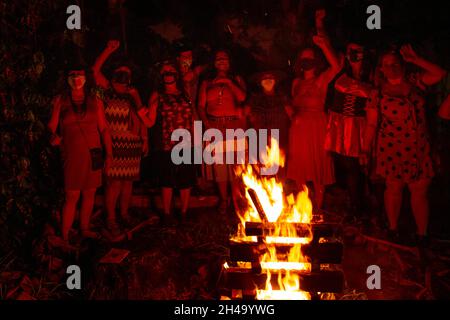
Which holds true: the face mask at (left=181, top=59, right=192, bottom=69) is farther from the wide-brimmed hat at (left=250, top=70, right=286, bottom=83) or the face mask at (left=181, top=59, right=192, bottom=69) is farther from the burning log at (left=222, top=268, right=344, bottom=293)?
the burning log at (left=222, top=268, right=344, bottom=293)

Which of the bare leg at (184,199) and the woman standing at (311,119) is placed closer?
the woman standing at (311,119)

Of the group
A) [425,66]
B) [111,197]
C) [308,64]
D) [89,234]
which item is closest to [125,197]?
[111,197]

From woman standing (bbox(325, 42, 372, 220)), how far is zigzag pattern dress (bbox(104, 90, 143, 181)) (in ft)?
9.50

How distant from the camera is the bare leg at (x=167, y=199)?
21.6ft

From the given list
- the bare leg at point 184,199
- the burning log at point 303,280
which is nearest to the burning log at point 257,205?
the burning log at point 303,280

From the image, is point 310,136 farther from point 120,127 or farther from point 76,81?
point 76,81

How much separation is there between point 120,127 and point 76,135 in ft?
2.10

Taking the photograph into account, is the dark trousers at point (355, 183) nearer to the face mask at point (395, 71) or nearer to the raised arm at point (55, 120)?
the face mask at point (395, 71)

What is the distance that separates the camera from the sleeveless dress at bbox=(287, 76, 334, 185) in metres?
6.38

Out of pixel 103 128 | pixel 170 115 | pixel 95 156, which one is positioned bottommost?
pixel 95 156

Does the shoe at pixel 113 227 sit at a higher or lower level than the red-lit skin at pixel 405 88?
lower

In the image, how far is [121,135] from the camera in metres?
6.22

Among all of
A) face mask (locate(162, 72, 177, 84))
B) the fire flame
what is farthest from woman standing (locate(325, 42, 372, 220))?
face mask (locate(162, 72, 177, 84))

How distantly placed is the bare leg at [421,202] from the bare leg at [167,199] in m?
3.46
